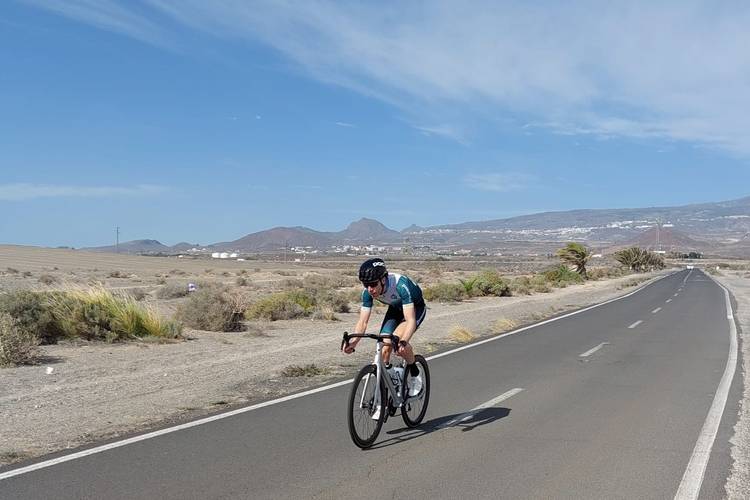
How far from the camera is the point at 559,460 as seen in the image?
22.7ft

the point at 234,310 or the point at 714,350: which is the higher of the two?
the point at 234,310

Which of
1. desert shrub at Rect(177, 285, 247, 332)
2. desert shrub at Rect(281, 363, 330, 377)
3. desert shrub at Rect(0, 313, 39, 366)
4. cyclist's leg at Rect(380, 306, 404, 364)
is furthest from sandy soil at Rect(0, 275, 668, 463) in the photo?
cyclist's leg at Rect(380, 306, 404, 364)

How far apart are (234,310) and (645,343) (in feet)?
33.5

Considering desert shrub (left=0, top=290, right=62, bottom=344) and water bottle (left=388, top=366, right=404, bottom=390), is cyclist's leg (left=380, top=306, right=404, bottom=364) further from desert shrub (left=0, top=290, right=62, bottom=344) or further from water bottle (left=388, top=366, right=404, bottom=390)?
desert shrub (left=0, top=290, right=62, bottom=344)

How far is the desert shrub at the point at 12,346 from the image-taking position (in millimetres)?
12055

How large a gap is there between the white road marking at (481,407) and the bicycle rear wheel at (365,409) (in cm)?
118

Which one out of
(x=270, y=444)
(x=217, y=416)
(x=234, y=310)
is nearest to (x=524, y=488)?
(x=270, y=444)

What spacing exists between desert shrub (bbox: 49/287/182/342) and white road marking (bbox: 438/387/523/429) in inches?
335

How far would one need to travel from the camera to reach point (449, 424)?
8.42 meters

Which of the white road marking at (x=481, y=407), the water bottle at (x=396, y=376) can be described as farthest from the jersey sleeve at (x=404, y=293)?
the white road marking at (x=481, y=407)

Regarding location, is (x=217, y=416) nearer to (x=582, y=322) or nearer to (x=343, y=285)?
(x=582, y=322)

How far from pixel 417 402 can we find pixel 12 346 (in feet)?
25.0

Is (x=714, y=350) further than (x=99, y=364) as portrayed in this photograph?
Yes

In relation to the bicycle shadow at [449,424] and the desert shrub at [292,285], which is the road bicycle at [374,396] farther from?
the desert shrub at [292,285]
